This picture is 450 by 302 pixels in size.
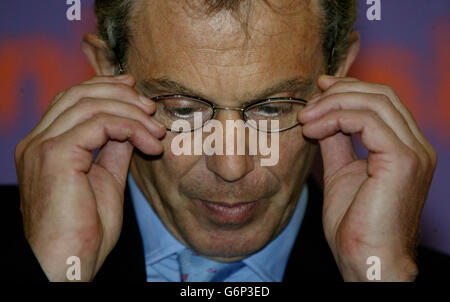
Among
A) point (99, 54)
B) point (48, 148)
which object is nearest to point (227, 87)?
point (48, 148)

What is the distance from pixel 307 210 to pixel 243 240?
427mm

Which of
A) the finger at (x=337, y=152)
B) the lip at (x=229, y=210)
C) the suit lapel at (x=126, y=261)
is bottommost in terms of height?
the suit lapel at (x=126, y=261)

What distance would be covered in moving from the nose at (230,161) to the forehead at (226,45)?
0.34 ft

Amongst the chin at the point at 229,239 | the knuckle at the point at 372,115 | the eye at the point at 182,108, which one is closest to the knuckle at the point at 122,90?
the eye at the point at 182,108

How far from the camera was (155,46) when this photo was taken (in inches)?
78.3

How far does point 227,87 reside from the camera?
1.91 meters

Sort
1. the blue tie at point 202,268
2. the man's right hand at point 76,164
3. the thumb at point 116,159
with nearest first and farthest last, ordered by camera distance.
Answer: the man's right hand at point 76,164 < the thumb at point 116,159 < the blue tie at point 202,268

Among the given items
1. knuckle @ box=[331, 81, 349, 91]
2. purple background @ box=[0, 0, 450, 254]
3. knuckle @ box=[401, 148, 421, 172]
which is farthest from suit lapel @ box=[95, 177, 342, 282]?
purple background @ box=[0, 0, 450, 254]

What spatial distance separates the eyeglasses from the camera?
6.39ft

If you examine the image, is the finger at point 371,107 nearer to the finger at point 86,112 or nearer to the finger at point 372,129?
the finger at point 372,129

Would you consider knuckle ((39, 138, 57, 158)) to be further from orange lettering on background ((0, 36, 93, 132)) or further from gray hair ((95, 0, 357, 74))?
orange lettering on background ((0, 36, 93, 132))

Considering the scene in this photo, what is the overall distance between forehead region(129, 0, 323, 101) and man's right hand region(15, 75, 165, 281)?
0.56ft

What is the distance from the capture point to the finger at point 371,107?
193 centimetres

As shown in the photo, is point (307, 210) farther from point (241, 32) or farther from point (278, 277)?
point (241, 32)
